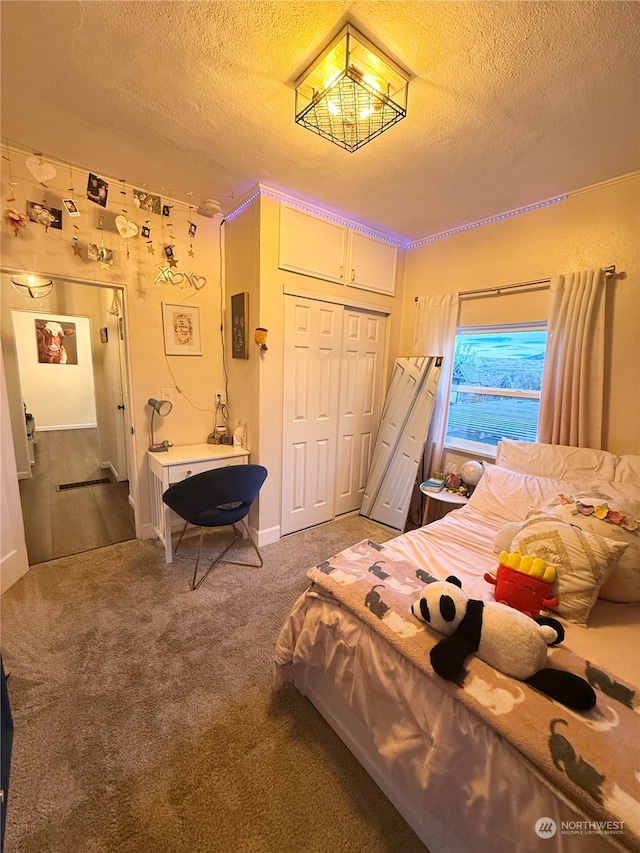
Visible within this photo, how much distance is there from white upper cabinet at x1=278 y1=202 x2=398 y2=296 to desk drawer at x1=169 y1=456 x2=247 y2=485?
5.31ft

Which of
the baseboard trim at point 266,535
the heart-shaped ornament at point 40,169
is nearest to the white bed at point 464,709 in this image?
the baseboard trim at point 266,535

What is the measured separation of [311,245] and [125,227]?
1.37m

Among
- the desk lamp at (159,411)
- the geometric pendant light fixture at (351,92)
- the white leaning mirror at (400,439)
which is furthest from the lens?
the white leaning mirror at (400,439)

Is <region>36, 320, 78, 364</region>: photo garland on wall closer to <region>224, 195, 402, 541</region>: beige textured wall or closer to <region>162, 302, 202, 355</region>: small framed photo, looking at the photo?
<region>162, 302, 202, 355</region>: small framed photo

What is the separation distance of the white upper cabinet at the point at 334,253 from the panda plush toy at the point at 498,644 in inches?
98.4

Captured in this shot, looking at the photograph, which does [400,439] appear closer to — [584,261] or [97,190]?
[584,261]

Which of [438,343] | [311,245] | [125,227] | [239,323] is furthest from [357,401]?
[125,227]

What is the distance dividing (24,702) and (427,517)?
285 centimetres

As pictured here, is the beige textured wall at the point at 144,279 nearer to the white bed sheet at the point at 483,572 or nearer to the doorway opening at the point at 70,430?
the doorway opening at the point at 70,430

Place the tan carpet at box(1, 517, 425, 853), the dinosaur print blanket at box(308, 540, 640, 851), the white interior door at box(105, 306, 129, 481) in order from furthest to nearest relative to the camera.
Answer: the white interior door at box(105, 306, 129, 481)
the tan carpet at box(1, 517, 425, 853)
the dinosaur print blanket at box(308, 540, 640, 851)

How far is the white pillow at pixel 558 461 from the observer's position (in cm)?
210

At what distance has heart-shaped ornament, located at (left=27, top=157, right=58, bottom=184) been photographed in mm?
2074

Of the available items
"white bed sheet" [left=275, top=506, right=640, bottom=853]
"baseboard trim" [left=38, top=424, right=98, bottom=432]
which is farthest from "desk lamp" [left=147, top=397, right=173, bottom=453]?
"baseboard trim" [left=38, top=424, right=98, bottom=432]

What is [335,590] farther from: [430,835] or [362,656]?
[430,835]
